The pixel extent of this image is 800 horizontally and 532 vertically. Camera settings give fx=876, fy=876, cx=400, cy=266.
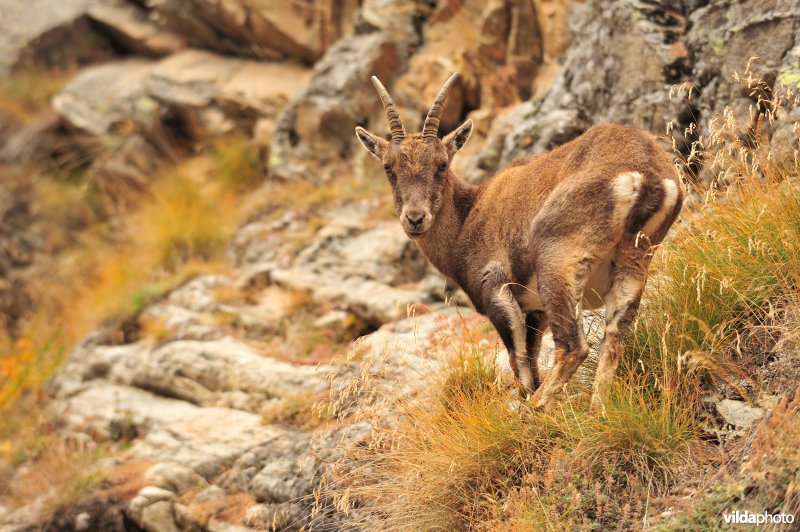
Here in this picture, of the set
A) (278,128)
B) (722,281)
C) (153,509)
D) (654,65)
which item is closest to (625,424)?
(722,281)

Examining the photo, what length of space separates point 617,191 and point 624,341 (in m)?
1.08

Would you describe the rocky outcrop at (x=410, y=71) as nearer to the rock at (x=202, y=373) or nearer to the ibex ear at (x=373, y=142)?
the ibex ear at (x=373, y=142)

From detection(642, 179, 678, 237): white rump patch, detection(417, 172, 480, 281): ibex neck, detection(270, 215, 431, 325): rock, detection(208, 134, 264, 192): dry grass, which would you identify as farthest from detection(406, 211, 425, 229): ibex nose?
detection(208, 134, 264, 192): dry grass

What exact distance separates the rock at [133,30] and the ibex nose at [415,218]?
11.6 meters

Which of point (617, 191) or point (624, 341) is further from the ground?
point (617, 191)

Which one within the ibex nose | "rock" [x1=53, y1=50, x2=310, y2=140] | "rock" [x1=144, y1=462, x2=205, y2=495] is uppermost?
the ibex nose

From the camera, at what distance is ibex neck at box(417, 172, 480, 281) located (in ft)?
23.2

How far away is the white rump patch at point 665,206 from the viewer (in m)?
5.44

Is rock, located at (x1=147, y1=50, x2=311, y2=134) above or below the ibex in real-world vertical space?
below

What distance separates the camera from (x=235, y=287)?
37.3ft

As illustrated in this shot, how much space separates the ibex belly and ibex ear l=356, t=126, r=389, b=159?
77.3 inches

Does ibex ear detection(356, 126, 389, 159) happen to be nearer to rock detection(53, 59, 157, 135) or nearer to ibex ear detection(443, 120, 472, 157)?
ibex ear detection(443, 120, 472, 157)

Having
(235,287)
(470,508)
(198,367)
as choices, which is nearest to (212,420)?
(198,367)

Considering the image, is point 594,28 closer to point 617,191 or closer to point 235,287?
point 617,191
